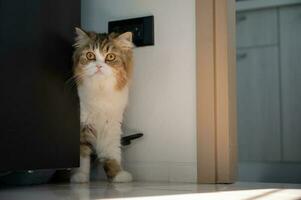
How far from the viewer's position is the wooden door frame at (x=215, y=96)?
1433mm

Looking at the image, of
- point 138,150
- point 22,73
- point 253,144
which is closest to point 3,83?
point 22,73

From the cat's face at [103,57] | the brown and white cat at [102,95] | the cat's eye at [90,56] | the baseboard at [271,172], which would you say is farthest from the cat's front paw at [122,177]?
the baseboard at [271,172]

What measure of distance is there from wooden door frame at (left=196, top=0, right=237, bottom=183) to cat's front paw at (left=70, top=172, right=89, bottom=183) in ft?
1.29

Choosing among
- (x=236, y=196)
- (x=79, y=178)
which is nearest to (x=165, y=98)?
(x=79, y=178)

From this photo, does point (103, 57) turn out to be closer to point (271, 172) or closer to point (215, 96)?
point (215, 96)

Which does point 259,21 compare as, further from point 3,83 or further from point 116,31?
point 3,83

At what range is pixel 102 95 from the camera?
1.47 m

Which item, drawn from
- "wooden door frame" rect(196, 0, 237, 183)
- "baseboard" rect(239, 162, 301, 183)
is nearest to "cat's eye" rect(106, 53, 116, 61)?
"wooden door frame" rect(196, 0, 237, 183)

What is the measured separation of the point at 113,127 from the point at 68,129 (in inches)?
7.0

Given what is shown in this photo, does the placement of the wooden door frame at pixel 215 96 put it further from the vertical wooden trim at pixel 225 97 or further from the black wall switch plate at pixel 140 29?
the black wall switch plate at pixel 140 29

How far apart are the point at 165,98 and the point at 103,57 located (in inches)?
10.7

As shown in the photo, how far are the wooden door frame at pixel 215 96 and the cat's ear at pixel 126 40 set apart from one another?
0.24 metres

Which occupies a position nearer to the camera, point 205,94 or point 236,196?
point 236,196

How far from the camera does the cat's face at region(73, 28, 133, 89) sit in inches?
56.8
